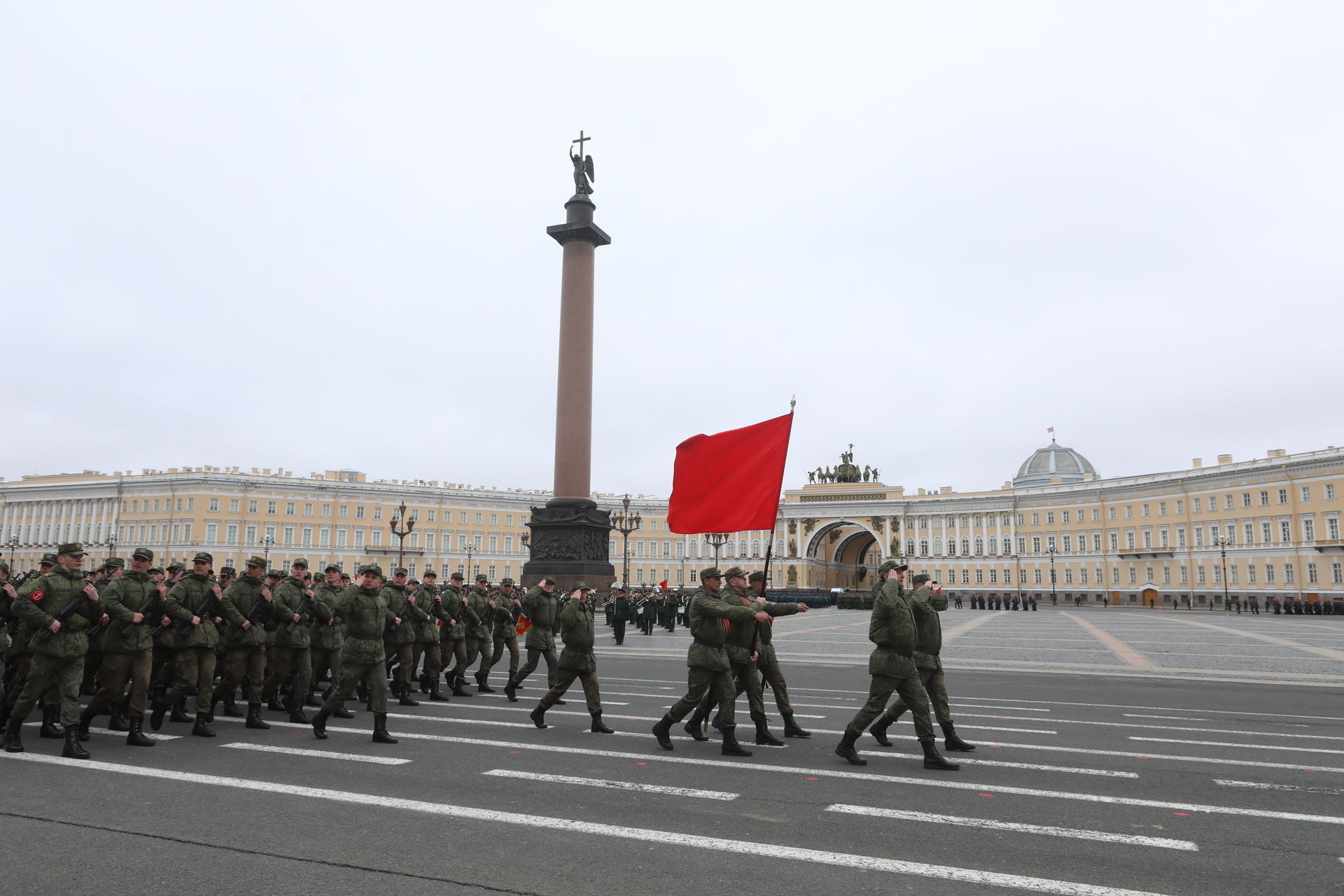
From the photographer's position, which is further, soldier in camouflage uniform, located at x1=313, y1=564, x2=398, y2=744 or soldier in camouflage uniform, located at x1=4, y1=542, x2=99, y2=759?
soldier in camouflage uniform, located at x1=313, y1=564, x2=398, y2=744

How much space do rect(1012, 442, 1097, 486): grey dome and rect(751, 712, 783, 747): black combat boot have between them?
349 ft

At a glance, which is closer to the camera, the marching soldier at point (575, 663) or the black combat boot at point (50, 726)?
the black combat boot at point (50, 726)

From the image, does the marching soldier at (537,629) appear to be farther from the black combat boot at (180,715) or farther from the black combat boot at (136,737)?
the black combat boot at (136,737)

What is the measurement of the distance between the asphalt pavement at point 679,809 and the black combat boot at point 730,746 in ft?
0.88

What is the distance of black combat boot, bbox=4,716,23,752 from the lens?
855 cm

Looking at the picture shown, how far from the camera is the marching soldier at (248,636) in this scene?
34.5 feet

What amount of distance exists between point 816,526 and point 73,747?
342 feet

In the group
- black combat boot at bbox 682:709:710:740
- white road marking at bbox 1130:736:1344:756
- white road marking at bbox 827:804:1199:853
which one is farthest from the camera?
black combat boot at bbox 682:709:710:740

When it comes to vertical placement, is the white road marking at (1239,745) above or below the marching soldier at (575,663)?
below

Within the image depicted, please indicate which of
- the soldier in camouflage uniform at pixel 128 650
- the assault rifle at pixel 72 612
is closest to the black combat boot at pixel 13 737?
the soldier in camouflage uniform at pixel 128 650

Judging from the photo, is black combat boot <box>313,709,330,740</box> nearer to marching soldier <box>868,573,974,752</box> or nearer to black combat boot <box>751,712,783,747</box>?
black combat boot <box>751,712,783,747</box>

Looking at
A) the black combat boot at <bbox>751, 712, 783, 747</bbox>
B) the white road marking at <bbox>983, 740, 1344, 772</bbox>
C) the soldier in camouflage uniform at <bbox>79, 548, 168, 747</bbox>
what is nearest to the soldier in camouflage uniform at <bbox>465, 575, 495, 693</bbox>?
the soldier in camouflage uniform at <bbox>79, 548, 168, 747</bbox>

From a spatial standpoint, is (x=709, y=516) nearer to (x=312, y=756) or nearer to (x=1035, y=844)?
(x=312, y=756)

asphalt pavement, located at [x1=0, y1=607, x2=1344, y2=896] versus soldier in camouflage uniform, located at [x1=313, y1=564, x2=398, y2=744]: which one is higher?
soldier in camouflage uniform, located at [x1=313, y1=564, x2=398, y2=744]
